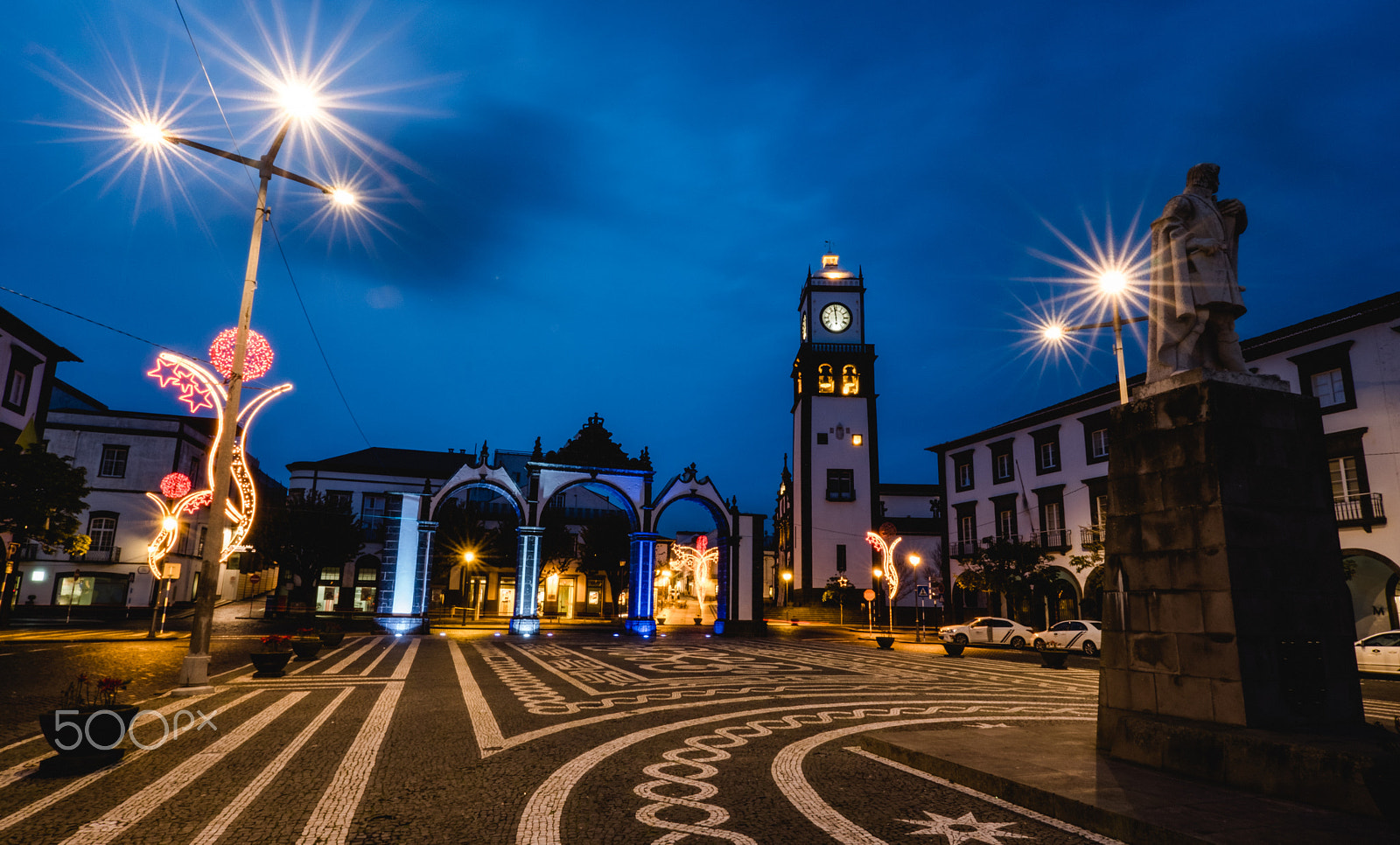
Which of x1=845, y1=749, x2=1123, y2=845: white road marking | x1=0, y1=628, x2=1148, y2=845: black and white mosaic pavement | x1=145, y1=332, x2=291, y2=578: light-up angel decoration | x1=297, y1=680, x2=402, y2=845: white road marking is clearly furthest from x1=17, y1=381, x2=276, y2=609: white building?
x1=845, y1=749, x2=1123, y2=845: white road marking

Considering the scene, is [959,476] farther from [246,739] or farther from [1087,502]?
[246,739]

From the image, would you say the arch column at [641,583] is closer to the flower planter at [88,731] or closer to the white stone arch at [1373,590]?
the flower planter at [88,731]

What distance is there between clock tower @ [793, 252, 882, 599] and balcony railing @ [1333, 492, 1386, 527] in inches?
1106

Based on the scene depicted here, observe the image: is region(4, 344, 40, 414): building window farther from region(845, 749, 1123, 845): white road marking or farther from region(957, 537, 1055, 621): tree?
region(957, 537, 1055, 621): tree

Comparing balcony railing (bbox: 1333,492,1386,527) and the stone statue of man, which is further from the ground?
the stone statue of man

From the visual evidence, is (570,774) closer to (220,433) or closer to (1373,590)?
(220,433)

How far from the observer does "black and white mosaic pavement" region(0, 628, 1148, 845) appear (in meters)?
5.05

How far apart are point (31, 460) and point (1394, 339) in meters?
43.4

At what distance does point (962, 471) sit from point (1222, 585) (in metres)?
39.9

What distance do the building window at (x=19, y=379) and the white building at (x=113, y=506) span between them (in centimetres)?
1171

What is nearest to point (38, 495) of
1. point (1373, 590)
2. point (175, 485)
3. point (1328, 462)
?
point (175, 485)

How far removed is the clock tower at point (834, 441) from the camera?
50375mm

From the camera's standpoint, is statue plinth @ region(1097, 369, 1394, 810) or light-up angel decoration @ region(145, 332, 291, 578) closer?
statue plinth @ region(1097, 369, 1394, 810)

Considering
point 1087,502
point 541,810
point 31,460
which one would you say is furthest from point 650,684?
point 1087,502
